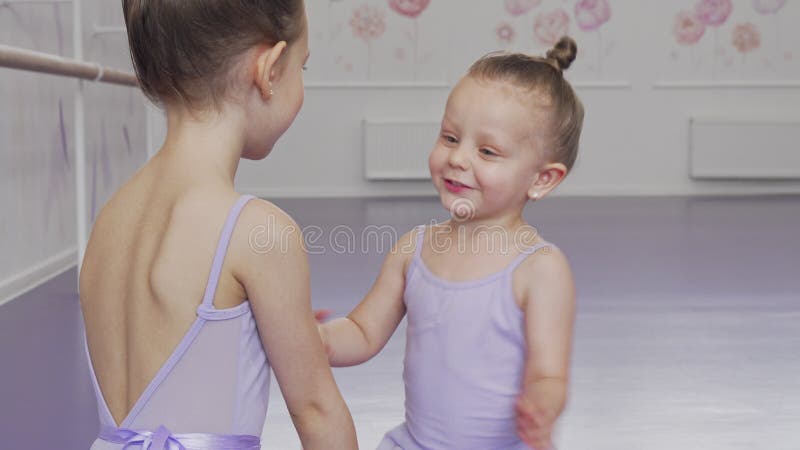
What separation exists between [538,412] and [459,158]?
278 millimetres

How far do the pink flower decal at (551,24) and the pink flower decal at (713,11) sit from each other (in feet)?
2.86

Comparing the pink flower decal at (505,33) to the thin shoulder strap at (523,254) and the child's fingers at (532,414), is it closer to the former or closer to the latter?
the thin shoulder strap at (523,254)

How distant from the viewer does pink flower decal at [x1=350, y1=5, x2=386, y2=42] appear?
6672 millimetres

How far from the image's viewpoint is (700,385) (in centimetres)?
207

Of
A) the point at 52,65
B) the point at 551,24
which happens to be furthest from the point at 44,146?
the point at 551,24

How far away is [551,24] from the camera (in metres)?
6.75

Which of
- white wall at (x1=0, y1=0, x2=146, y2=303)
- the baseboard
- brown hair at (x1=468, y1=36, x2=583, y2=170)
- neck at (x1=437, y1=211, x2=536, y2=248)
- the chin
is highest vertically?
brown hair at (x1=468, y1=36, x2=583, y2=170)

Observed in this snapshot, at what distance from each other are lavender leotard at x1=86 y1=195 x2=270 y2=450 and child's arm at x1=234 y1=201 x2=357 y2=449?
0.06 ft

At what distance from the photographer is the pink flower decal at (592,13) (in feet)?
22.2

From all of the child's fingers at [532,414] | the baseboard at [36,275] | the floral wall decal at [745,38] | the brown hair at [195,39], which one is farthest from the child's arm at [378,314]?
the floral wall decal at [745,38]

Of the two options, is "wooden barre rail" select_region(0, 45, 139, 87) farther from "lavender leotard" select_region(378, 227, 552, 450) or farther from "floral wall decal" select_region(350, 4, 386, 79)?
"floral wall decal" select_region(350, 4, 386, 79)

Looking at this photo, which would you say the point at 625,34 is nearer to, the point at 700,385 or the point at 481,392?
the point at 700,385

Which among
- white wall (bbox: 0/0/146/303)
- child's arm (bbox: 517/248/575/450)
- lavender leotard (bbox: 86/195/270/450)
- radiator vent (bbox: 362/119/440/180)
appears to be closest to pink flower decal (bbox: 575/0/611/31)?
radiator vent (bbox: 362/119/440/180)

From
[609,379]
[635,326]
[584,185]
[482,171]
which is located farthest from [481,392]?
[584,185]
